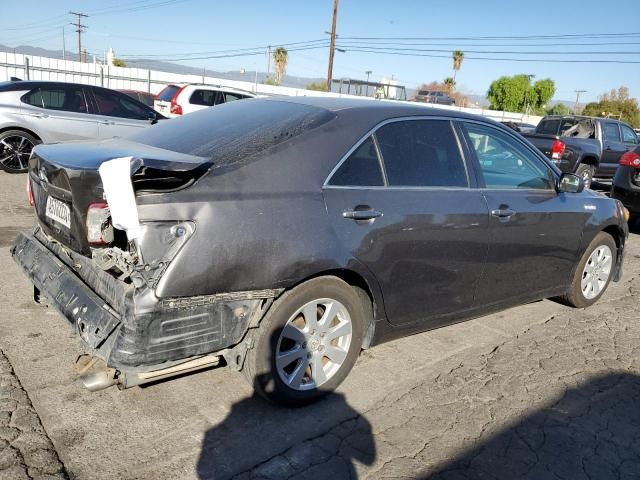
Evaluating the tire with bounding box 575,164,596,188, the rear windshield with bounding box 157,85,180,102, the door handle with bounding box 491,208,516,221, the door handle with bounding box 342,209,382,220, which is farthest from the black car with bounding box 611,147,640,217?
the rear windshield with bounding box 157,85,180,102

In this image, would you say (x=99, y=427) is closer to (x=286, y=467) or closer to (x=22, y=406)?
(x=22, y=406)

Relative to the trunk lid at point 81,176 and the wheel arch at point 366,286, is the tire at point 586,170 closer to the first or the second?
the wheel arch at point 366,286

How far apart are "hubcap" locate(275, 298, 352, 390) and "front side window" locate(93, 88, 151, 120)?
7.89 meters

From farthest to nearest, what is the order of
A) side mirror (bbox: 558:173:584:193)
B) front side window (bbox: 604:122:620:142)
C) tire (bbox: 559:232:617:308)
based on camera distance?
1. front side window (bbox: 604:122:620:142)
2. tire (bbox: 559:232:617:308)
3. side mirror (bbox: 558:173:584:193)

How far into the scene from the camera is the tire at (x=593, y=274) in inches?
191

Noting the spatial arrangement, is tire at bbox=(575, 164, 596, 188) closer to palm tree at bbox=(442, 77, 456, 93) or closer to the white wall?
the white wall

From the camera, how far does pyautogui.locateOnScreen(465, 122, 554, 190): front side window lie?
3.87 metres

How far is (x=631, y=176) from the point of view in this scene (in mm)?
8617

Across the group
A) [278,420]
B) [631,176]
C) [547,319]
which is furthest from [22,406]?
[631,176]

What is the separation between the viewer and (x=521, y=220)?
157 inches

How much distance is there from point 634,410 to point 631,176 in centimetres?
631

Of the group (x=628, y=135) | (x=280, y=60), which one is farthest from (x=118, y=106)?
(x=280, y=60)

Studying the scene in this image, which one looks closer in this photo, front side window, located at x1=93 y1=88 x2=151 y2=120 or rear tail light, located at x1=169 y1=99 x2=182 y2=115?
front side window, located at x1=93 y1=88 x2=151 y2=120

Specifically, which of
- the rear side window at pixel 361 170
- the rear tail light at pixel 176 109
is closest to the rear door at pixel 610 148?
the rear tail light at pixel 176 109
